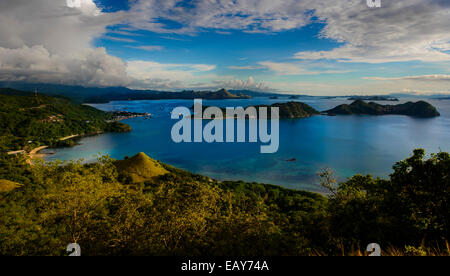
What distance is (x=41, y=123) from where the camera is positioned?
109 m

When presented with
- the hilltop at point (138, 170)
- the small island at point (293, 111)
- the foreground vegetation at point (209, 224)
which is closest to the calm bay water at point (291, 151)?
the hilltop at point (138, 170)

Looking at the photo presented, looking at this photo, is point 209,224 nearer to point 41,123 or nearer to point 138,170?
point 138,170

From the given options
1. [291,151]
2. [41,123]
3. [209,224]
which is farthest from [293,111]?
[209,224]

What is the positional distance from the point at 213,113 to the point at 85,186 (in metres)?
174

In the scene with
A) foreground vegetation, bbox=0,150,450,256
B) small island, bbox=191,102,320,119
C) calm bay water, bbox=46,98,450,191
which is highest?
small island, bbox=191,102,320,119

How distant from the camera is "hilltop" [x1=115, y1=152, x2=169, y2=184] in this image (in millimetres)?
42188

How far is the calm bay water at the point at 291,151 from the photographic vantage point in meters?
64.1

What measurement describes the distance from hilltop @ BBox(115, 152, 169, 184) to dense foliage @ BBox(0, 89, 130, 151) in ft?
192

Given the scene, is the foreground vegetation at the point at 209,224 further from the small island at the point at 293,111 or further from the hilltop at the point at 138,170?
the small island at the point at 293,111

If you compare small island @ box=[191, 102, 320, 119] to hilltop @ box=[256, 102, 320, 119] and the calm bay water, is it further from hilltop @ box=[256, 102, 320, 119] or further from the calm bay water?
the calm bay water

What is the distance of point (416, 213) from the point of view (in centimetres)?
1154

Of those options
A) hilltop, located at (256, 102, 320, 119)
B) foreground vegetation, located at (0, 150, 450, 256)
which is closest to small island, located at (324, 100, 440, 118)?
hilltop, located at (256, 102, 320, 119)
